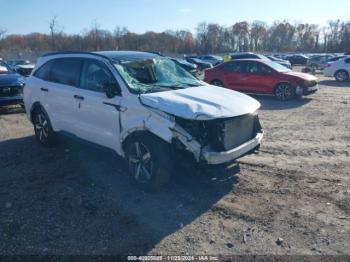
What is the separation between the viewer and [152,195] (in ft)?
16.3

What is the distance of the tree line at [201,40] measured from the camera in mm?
72500

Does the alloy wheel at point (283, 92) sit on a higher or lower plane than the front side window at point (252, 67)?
lower

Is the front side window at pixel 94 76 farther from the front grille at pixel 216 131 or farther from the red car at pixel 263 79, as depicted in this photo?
the red car at pixel 263 79

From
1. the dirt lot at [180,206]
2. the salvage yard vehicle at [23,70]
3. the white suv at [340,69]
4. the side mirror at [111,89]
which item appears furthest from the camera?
the white suv at [340,69]

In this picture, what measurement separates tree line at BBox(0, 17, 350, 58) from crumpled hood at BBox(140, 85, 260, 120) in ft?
199

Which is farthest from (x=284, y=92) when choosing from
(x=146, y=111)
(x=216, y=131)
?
(x=146, y=111)

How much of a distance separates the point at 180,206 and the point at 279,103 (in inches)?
368

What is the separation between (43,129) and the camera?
7121 mm

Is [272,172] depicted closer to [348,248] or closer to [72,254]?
[348,248]

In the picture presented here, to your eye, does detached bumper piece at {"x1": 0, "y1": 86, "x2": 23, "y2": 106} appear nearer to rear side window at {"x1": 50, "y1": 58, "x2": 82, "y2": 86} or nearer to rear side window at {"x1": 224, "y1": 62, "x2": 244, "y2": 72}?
rear side window at {"x1": 50, "y1": 58, "x2": 82, "y2": 86}

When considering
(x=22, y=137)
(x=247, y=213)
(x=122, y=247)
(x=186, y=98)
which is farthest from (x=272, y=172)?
(x=22, y=137)

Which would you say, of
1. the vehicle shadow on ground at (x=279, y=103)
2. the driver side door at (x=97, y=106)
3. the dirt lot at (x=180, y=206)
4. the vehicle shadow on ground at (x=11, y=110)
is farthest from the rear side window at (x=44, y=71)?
the vehicle shadow on ground at (x=279, y=103)

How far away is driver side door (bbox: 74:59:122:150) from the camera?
5.29m

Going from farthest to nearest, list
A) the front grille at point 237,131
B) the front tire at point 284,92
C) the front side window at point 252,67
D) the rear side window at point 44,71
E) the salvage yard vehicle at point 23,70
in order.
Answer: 1. the front side window at point 252,67
2. the salvage yard vehicle at point 23,70
3. the front tire at point 284,92
4. the rear side window at point 44,71
5. the front grille at point 237,131
